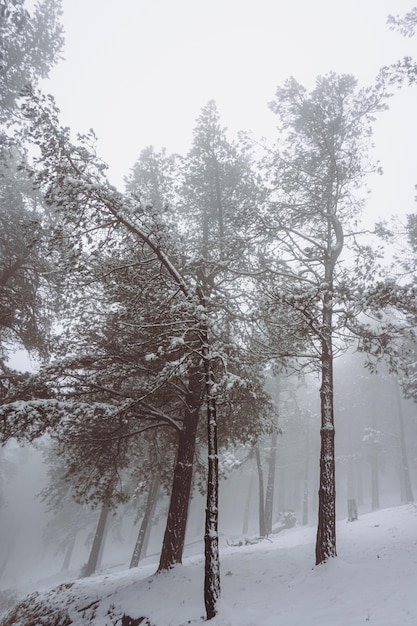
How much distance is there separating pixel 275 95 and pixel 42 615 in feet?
53.2

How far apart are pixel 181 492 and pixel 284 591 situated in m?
3.37

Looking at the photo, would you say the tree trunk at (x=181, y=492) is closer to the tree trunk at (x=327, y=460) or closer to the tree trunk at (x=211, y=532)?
the tree trunk at (x=211, y=532)

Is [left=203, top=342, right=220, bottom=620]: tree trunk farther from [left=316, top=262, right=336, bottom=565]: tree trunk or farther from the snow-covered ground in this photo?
[left=316, top=262, right=336, bottom=565]: tree trunk

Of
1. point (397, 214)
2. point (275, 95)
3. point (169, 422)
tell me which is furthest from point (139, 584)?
point (275, 95)

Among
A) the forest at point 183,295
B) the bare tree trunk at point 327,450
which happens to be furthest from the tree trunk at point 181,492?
the bare tree trunk at point 327,450

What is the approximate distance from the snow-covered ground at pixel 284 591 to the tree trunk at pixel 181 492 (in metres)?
0.42

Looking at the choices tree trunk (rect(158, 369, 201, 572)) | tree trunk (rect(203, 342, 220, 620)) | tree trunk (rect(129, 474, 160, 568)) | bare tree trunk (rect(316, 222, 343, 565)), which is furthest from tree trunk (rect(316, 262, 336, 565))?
tree trunk (rect(129, 474, 160, 568))

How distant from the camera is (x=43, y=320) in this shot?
1366 centimetres

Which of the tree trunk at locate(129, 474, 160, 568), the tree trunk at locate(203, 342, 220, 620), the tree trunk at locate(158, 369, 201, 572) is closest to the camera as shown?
the tree trunk at locate(203, 342, 220, 620)

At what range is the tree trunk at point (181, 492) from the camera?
9016 millimetres

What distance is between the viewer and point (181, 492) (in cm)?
930

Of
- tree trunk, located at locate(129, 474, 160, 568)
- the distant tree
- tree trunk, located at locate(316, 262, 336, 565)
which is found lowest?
tree trunk, located at locate(129, 474, 160, 568)

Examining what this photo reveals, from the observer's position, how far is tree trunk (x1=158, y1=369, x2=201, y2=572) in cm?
902

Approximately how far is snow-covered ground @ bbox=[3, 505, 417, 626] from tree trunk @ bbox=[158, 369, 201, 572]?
0.42 metres
